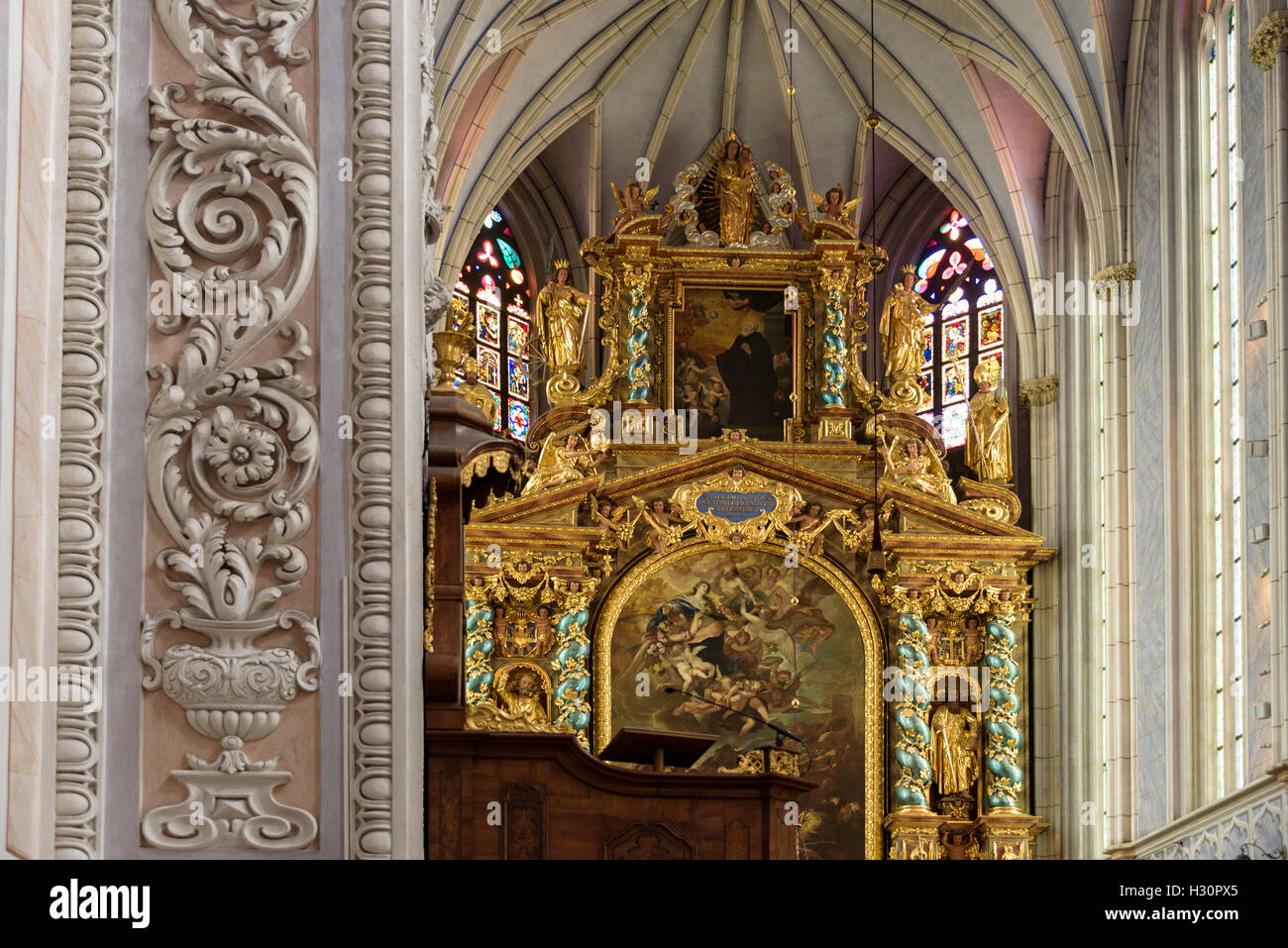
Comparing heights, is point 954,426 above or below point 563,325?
below

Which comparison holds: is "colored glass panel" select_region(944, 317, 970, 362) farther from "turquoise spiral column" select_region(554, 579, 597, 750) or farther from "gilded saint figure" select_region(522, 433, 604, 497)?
"turquoise spiral column" select_region(554, 579, 597, 750)

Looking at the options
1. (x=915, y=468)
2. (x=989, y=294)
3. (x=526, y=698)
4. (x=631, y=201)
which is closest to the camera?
(x=526, y=698)

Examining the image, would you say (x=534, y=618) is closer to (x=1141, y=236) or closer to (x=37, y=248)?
(x=1141, y=236)

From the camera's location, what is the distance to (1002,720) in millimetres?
19266

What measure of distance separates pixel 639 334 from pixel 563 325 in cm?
85

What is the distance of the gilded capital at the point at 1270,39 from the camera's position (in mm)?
12711

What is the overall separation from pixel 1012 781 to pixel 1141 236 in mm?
5493

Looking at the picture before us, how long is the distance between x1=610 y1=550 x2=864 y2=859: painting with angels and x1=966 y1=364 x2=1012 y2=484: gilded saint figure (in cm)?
224

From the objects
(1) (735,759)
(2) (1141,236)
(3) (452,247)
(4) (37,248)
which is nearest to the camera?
(4) (37,248)

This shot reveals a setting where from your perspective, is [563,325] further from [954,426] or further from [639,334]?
[954,426]

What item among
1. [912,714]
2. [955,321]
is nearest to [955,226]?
[955,321]

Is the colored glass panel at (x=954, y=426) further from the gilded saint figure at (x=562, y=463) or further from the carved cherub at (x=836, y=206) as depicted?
the gilded saint figure at (x=562, y=463)

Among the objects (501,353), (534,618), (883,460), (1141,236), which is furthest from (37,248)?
(501,353)

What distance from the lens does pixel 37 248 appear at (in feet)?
12.9
